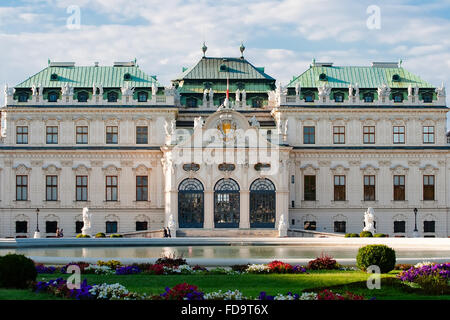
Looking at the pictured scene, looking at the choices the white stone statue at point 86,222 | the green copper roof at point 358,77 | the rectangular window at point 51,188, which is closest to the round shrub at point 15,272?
the white stone statue at point 86,222

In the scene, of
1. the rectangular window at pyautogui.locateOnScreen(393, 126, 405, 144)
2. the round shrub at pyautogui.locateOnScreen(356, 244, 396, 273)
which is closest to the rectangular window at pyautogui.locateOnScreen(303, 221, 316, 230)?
the rectangular window at pyautogui.locateOnScreen(393, 126, 405, 144)

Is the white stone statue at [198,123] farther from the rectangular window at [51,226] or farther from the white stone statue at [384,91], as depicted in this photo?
the white stone statue at [384,91]

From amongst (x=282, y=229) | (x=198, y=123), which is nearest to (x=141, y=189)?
(x=198, y=123)

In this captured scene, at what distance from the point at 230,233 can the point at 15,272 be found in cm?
3735

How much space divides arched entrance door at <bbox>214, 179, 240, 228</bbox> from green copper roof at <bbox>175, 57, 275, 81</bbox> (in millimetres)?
11234

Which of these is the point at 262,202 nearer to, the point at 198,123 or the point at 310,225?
the point at 310,225

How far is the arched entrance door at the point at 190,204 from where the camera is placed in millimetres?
62719

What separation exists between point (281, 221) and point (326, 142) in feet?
31.8

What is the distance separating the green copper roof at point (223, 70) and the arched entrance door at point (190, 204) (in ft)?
36.6

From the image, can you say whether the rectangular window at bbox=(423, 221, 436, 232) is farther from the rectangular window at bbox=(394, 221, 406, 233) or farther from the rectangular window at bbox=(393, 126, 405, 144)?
the rectangular window at bbox=(393, 126, 405, 144)

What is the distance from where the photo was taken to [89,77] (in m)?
68.2

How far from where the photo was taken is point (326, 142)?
66688 mm
